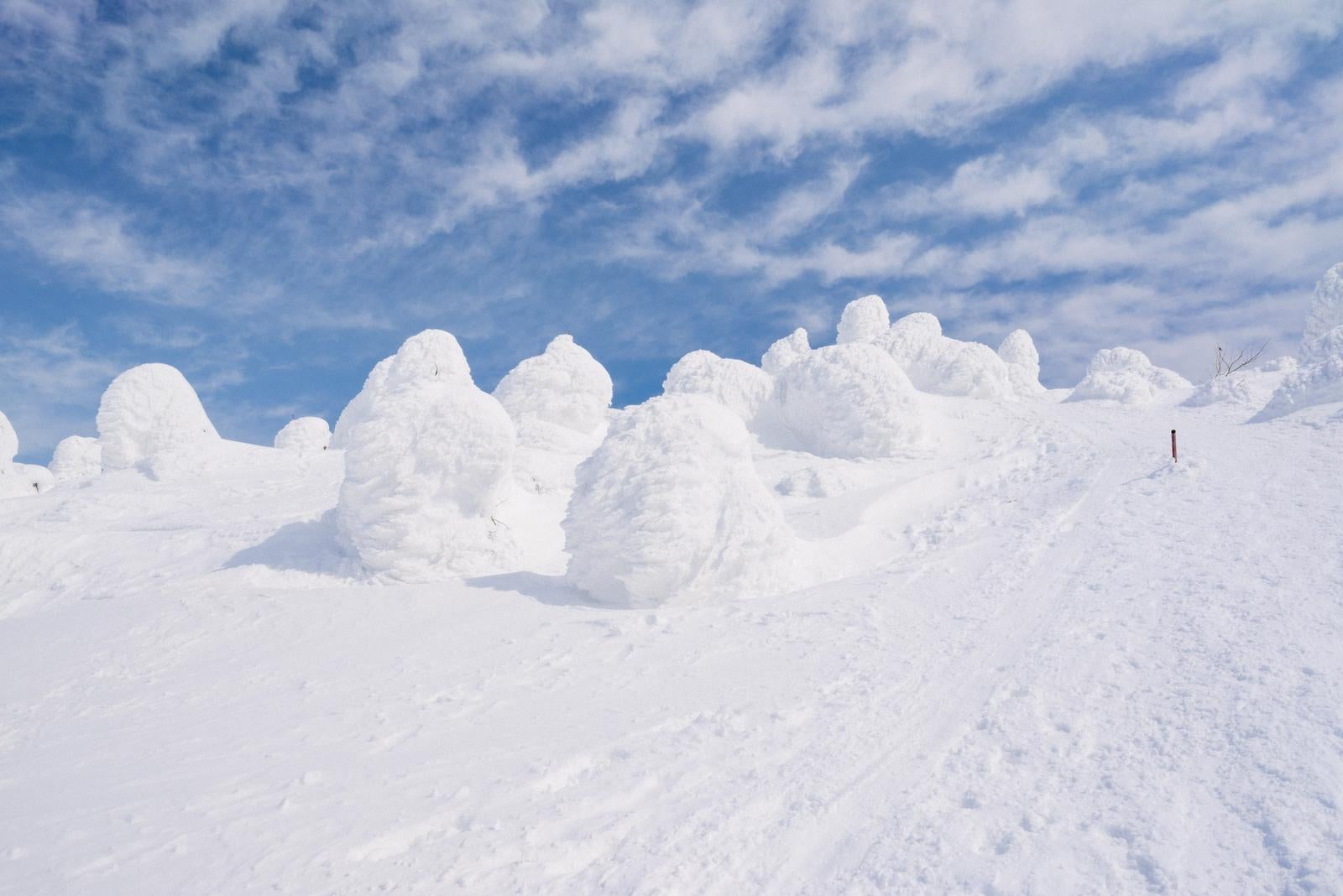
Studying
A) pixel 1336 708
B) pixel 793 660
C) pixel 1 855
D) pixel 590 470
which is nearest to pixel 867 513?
pixel 590 470

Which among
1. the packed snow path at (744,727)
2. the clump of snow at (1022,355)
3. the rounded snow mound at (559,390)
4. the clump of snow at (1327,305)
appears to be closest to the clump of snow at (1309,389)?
the packed snow path at (744,727)

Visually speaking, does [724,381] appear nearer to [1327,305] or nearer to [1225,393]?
[1225,393]

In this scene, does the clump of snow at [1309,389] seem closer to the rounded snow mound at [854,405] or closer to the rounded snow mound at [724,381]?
the rounded snow mound at [854,405]

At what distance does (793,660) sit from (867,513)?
9.83 m

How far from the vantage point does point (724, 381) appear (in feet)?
97.7

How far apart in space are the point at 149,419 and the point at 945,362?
31465 millimetres

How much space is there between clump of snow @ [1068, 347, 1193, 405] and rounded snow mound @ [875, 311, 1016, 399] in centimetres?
375

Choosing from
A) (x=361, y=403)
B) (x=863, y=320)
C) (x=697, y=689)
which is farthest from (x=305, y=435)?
(x=697, y=689)

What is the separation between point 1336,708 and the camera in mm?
5254

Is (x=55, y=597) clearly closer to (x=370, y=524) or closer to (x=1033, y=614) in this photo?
(x=370, y=524)

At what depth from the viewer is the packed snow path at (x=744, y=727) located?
4.48 meters

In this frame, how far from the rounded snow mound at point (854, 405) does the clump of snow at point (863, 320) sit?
16780mm

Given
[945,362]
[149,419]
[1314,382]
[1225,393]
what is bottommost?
[1314,382]

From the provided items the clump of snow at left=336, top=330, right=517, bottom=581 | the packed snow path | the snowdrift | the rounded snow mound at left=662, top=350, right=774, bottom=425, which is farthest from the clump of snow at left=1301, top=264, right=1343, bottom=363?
the clump of snow at left=336, top=330, right=517, bottom=581
